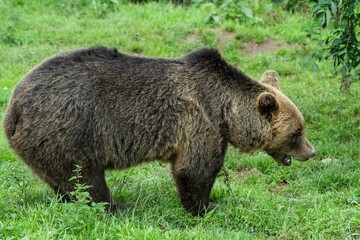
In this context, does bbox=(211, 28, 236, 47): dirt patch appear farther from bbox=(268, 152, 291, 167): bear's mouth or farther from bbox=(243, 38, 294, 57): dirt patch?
bbox=(268, 152, 291, 167): bear's mouth

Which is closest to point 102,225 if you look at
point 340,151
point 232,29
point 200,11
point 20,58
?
point 340,151

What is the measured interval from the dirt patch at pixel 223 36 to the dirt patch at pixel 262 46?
349 millimetres

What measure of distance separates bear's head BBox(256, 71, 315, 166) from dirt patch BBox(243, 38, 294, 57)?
5.54m

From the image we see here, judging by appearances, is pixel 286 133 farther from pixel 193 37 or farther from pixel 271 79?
pixel 193 37

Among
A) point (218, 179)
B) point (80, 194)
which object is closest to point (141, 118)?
point (80, 194)

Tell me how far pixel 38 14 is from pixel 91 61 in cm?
814

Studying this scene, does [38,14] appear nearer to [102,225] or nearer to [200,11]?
[200,11]

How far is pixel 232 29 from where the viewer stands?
508 inches

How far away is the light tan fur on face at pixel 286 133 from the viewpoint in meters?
6.45

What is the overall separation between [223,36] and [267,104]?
660cm

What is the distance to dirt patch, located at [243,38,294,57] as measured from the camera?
12257mm

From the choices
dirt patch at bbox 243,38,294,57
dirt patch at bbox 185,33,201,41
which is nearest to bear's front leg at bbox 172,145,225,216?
dirt patch at bbox 243,38,294,57

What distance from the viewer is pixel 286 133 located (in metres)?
6.50

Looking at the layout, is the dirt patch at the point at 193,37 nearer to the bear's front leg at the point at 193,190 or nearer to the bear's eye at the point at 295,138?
the bear's eye at the point at 295,138
